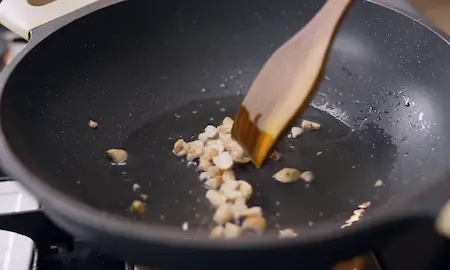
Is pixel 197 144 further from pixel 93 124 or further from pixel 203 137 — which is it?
pixel 93 124

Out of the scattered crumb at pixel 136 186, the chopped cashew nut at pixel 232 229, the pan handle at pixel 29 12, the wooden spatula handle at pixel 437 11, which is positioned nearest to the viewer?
the chopped cashew nut at pixel 232 229

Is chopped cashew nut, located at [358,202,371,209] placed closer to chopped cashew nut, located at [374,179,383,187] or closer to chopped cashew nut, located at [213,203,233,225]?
chopped cashew nut, located at [374,179,383,187]

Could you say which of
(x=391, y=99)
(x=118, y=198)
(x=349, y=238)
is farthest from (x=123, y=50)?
(x=349, y=238)

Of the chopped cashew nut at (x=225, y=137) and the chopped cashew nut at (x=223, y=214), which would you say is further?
the chopped cashew nut at (x=225, y=137)

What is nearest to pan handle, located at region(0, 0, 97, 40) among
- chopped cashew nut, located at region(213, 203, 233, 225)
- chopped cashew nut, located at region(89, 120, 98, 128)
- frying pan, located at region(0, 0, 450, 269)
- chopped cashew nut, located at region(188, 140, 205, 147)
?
frying pan, located at region(0, 0, 450, 269)

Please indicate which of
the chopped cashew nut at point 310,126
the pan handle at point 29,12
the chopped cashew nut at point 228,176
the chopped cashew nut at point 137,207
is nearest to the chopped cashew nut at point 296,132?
the chopped cashew nut at point 310,126

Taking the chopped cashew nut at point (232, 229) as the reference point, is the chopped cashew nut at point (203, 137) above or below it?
above

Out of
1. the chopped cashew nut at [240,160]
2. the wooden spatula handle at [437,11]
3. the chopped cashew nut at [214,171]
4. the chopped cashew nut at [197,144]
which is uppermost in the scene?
the wooden spatula handle at [437,11]

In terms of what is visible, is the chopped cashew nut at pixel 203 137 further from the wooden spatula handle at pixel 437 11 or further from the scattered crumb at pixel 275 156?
the wooden spatula handle at pixel 437 11
